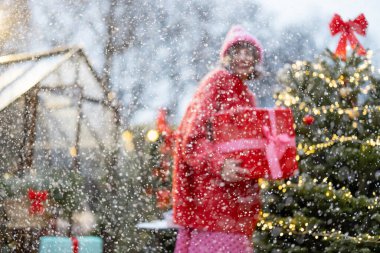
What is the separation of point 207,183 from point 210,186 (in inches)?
0.7

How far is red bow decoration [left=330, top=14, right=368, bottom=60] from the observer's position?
3.97m

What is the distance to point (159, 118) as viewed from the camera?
21.9 ft

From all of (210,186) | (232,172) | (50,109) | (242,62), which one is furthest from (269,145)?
(50,109)

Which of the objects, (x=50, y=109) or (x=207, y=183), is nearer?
(x=207, y=183)

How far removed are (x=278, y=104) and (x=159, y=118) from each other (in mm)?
2338

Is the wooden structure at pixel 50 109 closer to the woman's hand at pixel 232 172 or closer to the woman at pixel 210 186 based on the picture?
the woman at pixel 210 186

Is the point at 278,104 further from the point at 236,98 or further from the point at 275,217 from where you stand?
the point at 236,98

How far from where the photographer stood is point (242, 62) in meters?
2.31

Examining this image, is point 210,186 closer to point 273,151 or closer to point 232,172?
point 232,172

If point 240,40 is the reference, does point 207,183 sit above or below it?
below

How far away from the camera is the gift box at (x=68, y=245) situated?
379cm

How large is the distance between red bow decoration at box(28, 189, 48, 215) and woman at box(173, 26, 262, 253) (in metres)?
3.02

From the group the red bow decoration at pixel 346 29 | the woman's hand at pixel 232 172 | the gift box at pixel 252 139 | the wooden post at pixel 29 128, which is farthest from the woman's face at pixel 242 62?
the wooden post at pixel 29 128

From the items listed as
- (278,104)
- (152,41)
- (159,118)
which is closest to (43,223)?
(159,118)
